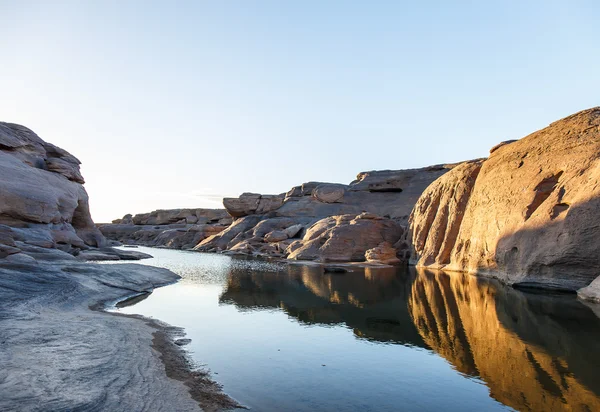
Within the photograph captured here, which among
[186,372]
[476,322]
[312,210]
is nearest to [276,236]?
[312,210]

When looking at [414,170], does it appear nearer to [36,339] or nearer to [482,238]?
[482,238]

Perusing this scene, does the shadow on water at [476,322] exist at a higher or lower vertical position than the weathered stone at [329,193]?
lower

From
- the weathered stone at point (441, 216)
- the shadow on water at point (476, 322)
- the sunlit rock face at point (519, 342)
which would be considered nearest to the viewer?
the sunlit rock face at point (519, 342)

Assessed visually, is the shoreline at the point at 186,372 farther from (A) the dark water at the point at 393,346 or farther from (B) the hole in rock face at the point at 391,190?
(B) the hole in rock face at the point at 391,190

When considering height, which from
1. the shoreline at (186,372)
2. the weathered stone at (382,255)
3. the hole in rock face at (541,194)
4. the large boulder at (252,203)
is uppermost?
the large boulder at (252,203)

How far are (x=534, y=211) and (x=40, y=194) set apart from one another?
36921 mm

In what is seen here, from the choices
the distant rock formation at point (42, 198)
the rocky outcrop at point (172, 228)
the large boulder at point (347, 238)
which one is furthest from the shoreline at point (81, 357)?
the rocky outcrop at point (172, 228)

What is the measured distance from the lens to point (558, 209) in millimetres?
24359

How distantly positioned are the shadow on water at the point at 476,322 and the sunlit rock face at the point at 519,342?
2cm

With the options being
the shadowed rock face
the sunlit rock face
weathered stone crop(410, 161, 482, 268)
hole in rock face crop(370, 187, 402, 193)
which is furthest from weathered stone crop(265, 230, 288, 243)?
the sunlit rock face

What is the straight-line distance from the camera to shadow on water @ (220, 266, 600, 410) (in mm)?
10039

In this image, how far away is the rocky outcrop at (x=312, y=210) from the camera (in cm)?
5603

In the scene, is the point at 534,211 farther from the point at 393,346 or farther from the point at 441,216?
the point at 393,346

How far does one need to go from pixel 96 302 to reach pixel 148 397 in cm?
1173
